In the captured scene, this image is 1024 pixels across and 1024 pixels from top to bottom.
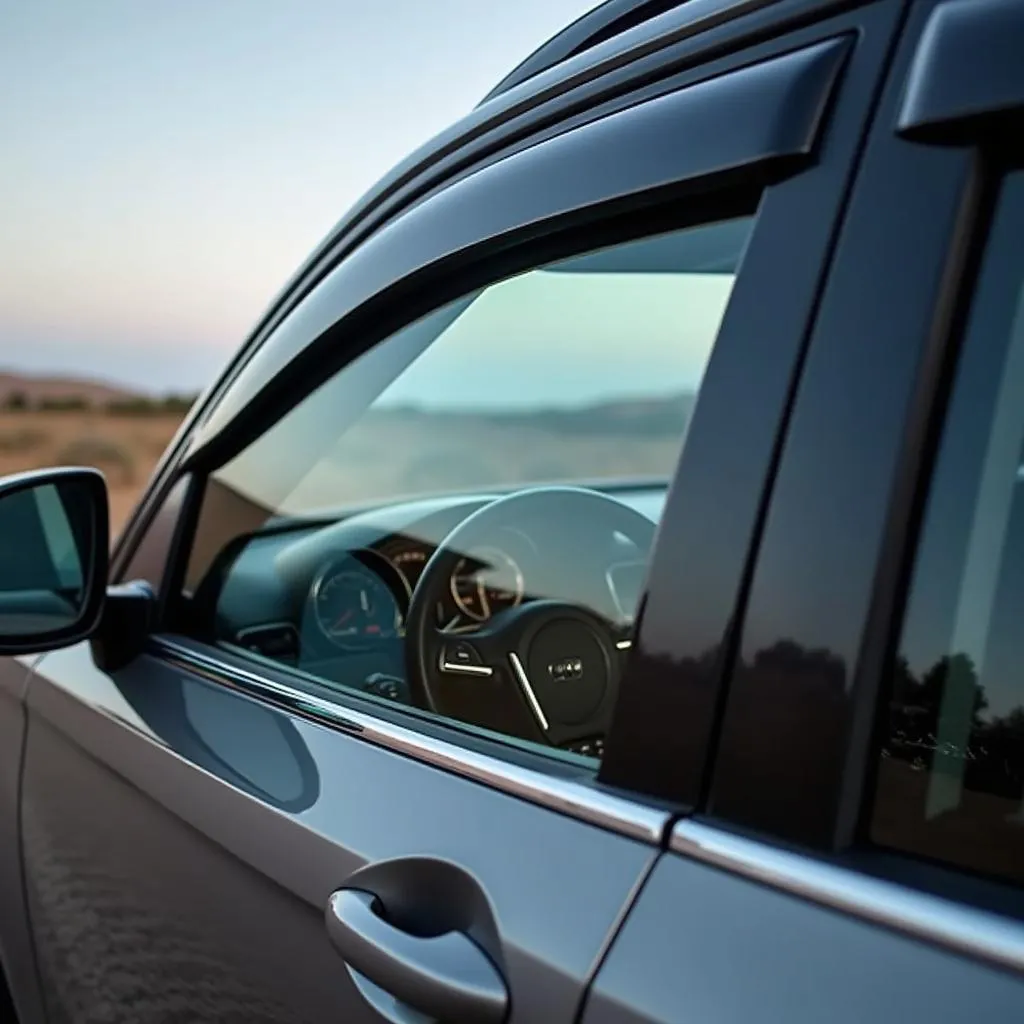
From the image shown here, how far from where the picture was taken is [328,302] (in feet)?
6.07

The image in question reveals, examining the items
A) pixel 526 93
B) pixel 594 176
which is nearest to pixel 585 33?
pixel 526 93

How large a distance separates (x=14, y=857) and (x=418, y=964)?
146cm

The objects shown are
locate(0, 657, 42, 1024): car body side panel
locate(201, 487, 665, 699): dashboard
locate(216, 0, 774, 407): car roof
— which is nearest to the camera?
locate(216, 0, 774, 407): car roof

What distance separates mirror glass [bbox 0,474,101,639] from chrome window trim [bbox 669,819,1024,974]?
1274mm

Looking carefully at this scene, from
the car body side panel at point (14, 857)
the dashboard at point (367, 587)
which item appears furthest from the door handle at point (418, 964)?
the car body side panel at point (14, 857)

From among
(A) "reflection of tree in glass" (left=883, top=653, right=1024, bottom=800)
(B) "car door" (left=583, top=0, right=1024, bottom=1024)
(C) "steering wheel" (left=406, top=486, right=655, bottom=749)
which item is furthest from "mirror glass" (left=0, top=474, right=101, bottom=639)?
(A) "reflection of tree in glass" (left=883, top=653, right=1024, bottom=800)

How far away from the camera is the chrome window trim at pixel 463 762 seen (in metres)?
1.19

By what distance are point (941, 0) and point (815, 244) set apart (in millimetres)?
226

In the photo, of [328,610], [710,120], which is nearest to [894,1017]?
[710,120]

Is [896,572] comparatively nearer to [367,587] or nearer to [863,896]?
[863,896]

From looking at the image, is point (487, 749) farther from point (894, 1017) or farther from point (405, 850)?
point (894, 1017)

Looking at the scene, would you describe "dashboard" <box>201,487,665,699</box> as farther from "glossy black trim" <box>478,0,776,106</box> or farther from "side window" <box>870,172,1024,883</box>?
"side window" <box>870,172,1024,883</box>

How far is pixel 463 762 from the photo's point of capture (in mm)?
1404

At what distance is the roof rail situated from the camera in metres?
1.68
